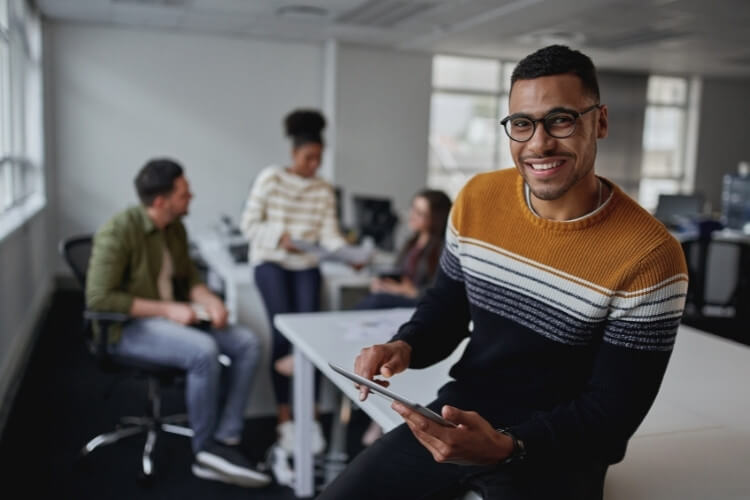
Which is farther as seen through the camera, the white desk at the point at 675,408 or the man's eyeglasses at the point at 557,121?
the white desk at the point at 675,408

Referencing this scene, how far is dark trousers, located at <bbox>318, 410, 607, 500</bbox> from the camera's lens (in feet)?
4.44

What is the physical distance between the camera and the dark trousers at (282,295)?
141 inches

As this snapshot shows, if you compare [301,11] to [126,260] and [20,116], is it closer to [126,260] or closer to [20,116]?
[20,116]

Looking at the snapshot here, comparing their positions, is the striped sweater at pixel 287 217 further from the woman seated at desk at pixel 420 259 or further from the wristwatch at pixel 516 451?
the wristwatch at pixel 516 451

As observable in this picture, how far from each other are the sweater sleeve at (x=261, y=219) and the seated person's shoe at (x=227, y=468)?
3.32 feet

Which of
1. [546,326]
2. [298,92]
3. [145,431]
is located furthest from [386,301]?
[298,92]

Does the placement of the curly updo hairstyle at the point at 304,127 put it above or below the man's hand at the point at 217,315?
above

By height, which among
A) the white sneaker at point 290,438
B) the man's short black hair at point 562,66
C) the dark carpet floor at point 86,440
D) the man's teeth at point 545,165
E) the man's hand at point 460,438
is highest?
the man's short black hair at point 562,66

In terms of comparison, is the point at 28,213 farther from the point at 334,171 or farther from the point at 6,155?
the point at 334,171

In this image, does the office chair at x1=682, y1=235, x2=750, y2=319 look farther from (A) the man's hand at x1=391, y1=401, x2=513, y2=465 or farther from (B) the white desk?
(A) the man's hand at x1=391, y1=401, x2=513, y2=465

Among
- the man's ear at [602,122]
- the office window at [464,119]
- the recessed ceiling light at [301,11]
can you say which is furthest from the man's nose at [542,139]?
the office window at [464,119]

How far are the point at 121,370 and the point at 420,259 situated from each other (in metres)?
1.60

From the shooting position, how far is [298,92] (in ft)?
26.9

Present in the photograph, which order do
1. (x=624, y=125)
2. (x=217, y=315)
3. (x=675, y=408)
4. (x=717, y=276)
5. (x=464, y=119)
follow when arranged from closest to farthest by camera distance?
(x=675, y=408)
(x=217, y=315)
(x=717, y=276)
(x=464, y=119)
(x=624, y=125)
